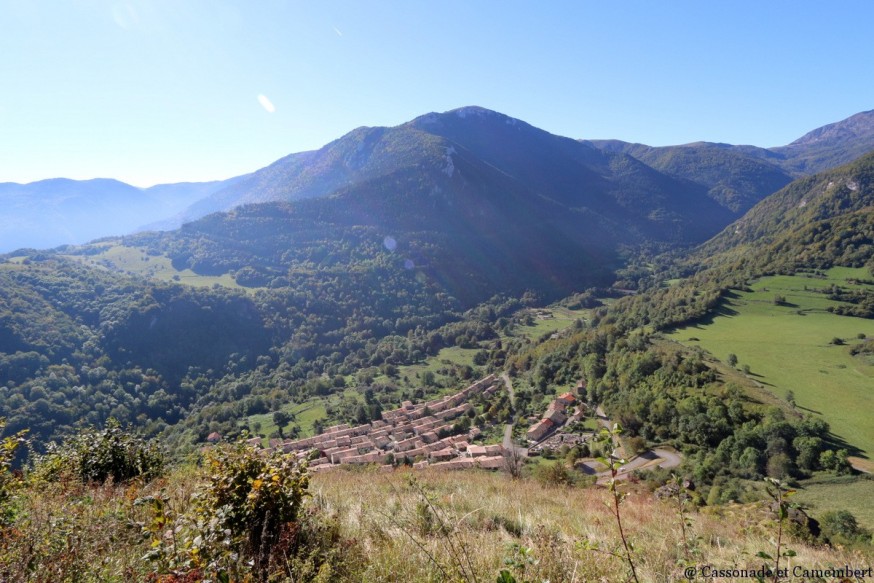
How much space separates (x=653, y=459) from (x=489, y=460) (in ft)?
40.5

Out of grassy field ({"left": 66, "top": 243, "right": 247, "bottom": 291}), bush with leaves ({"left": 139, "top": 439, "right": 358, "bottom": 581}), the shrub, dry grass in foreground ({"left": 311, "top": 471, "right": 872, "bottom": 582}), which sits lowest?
the shrub

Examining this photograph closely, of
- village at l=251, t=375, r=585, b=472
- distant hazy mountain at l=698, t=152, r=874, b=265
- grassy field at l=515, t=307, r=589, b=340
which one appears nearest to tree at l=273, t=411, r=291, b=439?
village at l=251, t=375, r=585, b=472

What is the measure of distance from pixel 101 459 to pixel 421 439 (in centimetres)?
3126

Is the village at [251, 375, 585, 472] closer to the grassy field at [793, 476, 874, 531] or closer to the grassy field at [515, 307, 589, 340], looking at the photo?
the grassy field at [793, 476, 874, 531]

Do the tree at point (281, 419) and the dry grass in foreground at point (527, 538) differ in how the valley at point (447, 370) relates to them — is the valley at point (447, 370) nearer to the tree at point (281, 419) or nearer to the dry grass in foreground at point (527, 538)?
the dry grass in foreground at point (527, 538)

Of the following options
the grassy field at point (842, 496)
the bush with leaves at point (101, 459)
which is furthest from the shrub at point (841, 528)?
the bush with leaves at point (101, 459)

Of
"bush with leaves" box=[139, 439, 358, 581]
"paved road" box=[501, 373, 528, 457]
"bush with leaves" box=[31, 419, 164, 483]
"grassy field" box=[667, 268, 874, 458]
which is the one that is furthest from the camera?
"paved road" box=[501, 373, 528, 457]

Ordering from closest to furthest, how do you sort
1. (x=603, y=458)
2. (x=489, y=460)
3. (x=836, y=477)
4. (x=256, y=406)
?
(x=603, y=458) → (x=836, y=477) → (x=489, y=460) → (x=256, y=406)

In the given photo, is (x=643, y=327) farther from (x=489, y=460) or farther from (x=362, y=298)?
(x=362, y=298)

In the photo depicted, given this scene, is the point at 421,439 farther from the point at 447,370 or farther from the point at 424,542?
the point at 424,542

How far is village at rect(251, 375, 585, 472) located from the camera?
29.0 m

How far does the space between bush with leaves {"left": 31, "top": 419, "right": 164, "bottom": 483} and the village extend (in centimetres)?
2118

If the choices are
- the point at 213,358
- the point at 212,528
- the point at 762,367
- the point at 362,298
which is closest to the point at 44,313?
the point at 213,358

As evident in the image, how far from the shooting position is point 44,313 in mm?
57594
